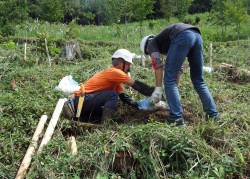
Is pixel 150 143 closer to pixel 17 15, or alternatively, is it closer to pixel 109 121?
pixel 109 121

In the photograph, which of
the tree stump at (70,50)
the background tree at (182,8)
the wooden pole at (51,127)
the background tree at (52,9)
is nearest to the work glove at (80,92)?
the wooden pole at (51,127)

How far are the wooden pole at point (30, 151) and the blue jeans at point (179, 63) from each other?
1290 mm

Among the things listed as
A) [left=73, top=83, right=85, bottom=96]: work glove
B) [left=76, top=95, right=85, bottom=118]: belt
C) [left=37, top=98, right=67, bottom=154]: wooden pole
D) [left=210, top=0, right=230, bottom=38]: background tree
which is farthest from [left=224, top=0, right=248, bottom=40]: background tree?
[left=37, top=98, right=67, bottom=154]: wooden pole

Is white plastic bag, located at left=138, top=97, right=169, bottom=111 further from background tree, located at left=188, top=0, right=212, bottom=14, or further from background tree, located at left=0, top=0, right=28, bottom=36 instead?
background tree, located at left=188, top=0, right=212, bottom=14

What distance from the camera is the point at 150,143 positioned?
3053mm

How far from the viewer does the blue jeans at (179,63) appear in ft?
Answer: 11.8

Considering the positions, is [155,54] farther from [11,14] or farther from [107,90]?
[11,14]

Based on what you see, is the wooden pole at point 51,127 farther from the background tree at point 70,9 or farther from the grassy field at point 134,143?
the background tree at point 70,9

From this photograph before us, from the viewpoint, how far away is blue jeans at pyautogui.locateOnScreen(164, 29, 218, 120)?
142 inches

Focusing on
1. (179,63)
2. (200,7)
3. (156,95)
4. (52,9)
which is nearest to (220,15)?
(52,9)

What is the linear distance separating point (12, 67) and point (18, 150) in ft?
10.6

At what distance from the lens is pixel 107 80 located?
413cm

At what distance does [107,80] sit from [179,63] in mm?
893

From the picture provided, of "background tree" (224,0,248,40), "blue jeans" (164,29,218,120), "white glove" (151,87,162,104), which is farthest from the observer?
"background tree" (224,0,248,40)
